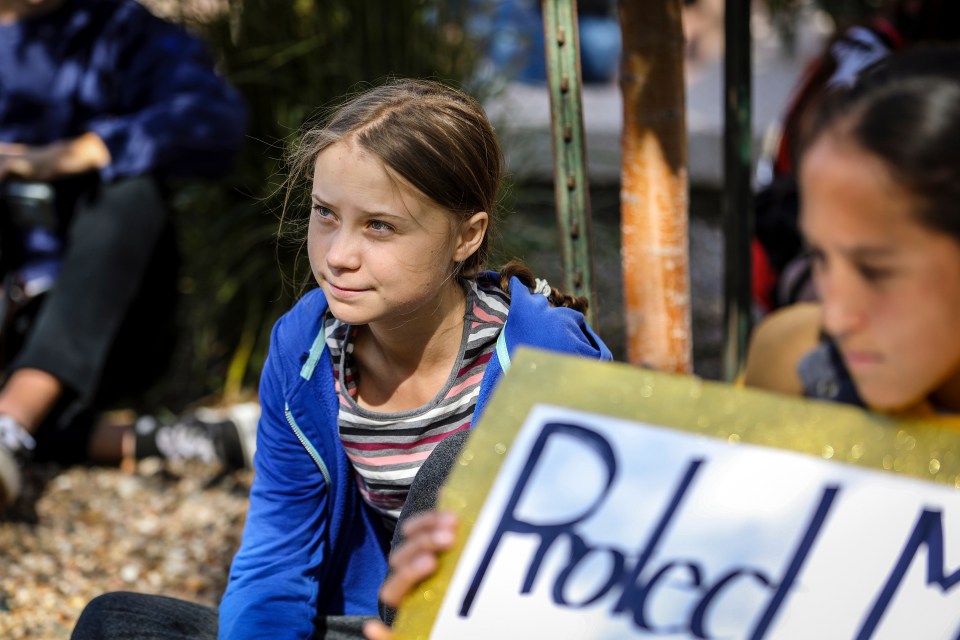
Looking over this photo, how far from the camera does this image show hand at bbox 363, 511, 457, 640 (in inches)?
49.6

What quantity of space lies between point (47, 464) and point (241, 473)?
57 centimetres

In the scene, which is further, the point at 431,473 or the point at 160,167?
the point at 160,167

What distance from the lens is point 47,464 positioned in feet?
11.9

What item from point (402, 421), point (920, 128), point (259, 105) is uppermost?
point (920, 128)

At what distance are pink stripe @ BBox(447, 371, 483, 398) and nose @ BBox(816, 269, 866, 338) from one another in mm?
803

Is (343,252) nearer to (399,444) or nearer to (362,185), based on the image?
(362,185)

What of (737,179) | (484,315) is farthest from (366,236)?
(737,179)

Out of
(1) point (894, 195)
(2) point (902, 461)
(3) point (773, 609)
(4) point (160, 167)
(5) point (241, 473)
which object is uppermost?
(1) point (894, 195)

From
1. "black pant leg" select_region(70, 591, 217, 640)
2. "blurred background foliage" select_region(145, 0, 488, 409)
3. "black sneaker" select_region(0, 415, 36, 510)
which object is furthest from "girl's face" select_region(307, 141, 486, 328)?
"blurred background foliage" select_region(145, 0, 488, 409)

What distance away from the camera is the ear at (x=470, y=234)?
1.88 meters

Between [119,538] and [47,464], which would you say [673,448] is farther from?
[47,464]

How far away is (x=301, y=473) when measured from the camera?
1.95m

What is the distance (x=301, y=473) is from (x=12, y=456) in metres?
1.56

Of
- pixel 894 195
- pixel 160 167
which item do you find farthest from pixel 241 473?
pixel 894 195
